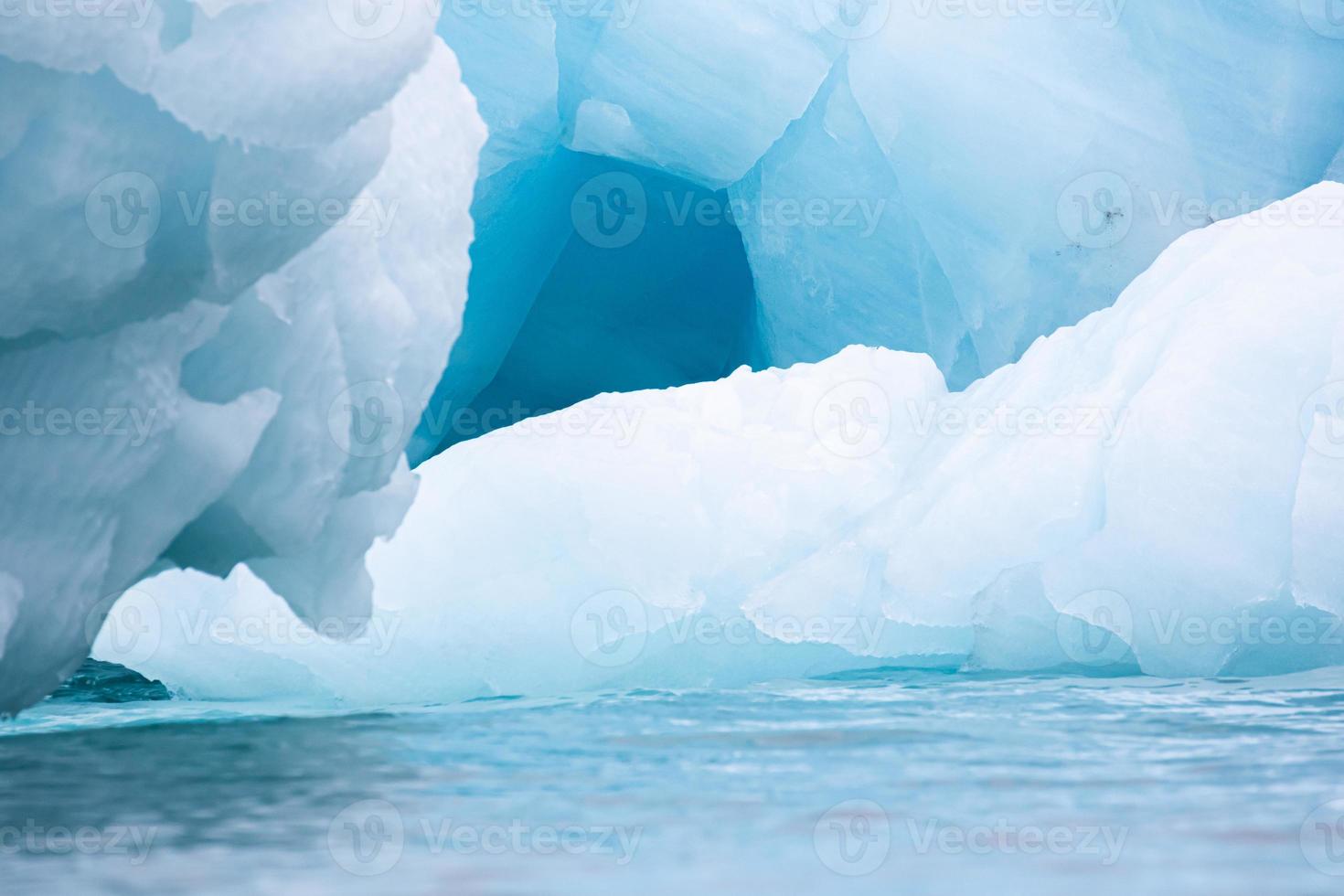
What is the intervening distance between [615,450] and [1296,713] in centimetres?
269

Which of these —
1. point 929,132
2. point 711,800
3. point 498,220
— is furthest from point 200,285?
point 498,220

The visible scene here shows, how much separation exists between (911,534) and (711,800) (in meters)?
2.70

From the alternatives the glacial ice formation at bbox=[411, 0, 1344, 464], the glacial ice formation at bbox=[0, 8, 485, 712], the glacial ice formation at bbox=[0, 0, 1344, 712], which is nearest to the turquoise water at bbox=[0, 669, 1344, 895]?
the glacial ice formation at bbox=[0, 8, 485, 712]

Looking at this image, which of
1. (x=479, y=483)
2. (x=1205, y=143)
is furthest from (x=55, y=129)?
(x=1205, y=143)

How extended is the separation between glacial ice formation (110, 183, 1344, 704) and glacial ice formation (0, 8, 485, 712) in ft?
4.34

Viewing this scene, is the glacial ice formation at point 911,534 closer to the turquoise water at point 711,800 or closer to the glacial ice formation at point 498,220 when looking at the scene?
the glacial ice formation at point 498,220

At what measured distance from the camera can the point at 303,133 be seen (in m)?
2.96

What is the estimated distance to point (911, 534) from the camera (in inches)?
195

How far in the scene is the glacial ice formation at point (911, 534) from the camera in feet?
15.0

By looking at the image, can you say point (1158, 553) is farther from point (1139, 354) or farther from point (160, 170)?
point (160, 170)

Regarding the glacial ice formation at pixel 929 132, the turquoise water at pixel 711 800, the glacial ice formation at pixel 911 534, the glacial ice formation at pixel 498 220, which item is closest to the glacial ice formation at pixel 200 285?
the glacial ice formation at pixel 498 220

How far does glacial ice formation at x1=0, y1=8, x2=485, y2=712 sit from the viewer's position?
2.79 m

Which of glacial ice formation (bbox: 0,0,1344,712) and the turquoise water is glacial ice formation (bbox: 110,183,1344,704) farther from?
the turquoise water

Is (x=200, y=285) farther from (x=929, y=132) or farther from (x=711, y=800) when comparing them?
(x=929, y=132)
